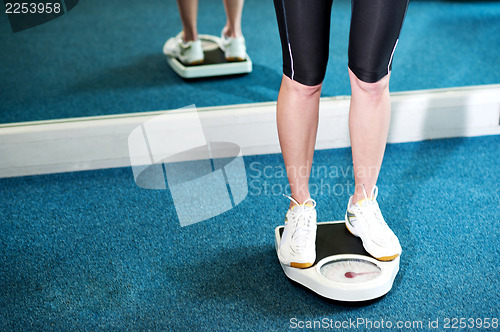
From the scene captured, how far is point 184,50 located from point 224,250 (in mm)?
1002

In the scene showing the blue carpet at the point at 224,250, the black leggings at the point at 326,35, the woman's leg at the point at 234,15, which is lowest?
the blue carpet at the point at 224,250

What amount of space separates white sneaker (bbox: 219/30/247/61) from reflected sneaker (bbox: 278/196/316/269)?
38.0 inches

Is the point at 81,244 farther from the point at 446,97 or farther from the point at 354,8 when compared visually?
the point at 446,97

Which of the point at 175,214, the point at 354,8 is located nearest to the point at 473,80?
the point at 354,8

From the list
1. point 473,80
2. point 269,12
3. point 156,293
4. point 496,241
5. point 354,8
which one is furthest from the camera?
point 269,12

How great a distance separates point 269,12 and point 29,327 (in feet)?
5.55

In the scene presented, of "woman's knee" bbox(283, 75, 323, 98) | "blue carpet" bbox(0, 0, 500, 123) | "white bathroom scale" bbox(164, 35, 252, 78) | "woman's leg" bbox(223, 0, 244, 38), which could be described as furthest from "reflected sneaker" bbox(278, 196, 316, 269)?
"woman's leg" bbox(223, 0, 244, 38)

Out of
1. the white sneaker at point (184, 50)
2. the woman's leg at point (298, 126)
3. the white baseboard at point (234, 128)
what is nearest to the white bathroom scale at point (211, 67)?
the white sneaker at point (184, 50)

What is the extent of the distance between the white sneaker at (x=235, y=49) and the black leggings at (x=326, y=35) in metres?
0.97

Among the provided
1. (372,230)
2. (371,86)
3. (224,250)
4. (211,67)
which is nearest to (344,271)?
(372,230)

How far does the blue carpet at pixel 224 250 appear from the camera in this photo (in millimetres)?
1165

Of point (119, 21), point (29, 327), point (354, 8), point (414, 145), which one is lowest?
point (414, 145)

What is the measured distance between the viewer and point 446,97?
1.75 meters

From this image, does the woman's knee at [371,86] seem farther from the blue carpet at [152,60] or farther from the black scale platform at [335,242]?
the blue carpet at [152,60]
